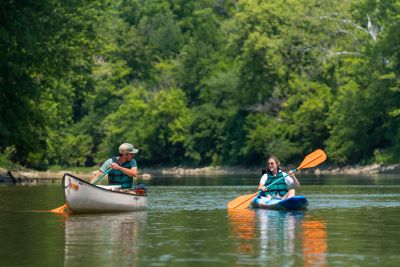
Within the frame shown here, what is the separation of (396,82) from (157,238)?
55764 mm

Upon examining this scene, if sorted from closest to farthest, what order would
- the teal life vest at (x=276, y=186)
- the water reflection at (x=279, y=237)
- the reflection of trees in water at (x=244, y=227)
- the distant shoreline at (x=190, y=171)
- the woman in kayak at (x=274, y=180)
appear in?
the water reflection at (x=279, y=237) < the reflection of trees in water at (x=244, y=227) < the woman in kayak at (x=274, y=180) < the teal life vest at (x=276, y=186) < the distant shoreline at (x=190, y=171)

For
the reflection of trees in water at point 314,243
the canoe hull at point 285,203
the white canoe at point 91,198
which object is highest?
the white canoe at point 91,198

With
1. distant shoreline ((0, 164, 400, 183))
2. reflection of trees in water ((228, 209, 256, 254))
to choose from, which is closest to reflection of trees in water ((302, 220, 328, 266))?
reflection of trees in water ((228, 209, 256, 254))

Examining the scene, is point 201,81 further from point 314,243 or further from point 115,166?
point 314,243

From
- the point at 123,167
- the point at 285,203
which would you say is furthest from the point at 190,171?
the point at 123,167

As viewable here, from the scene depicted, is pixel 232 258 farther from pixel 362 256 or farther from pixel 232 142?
pixel 232 142

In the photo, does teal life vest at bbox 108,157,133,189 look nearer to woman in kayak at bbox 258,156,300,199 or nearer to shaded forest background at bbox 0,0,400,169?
woman in kayak at bbox 258,156,300,199

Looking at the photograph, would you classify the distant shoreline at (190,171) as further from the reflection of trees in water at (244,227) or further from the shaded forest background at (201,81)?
the reflection of trees in water at (244,227)

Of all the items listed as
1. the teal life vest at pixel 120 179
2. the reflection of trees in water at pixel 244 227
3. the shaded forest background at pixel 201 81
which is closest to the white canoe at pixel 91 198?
the teal life vest at pixel 120 179

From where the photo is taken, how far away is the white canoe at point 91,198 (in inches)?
1115

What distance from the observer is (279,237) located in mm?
21859

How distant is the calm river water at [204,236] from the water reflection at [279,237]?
2 centimetres

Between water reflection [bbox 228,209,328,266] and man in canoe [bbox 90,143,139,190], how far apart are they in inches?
108

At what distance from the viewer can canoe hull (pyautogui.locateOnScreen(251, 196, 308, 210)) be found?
30.2 m
